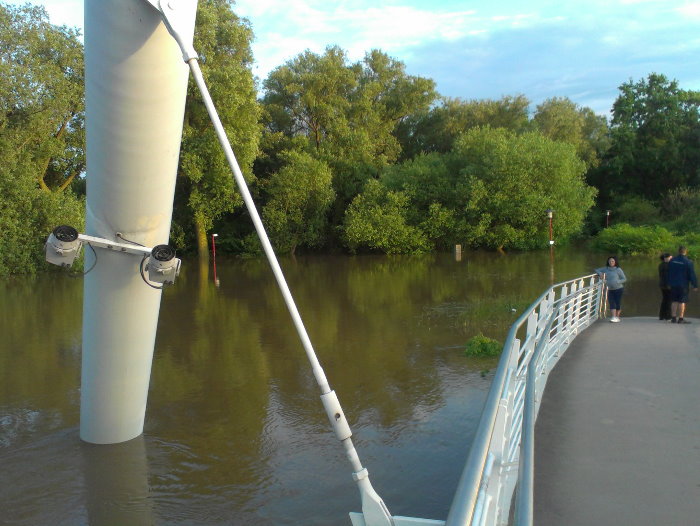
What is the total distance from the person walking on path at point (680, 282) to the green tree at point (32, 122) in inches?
935

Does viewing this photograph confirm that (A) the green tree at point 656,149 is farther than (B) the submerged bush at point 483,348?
Yes

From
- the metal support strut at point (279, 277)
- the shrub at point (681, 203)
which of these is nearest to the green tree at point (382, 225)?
the shrub at point (681, 203)

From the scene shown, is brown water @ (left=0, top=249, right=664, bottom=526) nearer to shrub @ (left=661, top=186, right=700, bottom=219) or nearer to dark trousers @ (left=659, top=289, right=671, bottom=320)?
dark trousers @ (left=659, top=289, right=671, bottom=320)

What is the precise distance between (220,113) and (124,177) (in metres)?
31.9

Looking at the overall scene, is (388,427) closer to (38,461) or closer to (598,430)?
(598,430)

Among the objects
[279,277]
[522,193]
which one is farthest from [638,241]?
[279,277]

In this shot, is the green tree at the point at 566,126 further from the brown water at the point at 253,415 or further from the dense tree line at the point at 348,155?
the brown water at the point at 253,415

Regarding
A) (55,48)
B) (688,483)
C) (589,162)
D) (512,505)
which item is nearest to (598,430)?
(688,483)

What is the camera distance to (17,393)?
389 inches

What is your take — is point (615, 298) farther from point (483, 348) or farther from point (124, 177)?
point (124, 177)

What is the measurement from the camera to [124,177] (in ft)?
19.4

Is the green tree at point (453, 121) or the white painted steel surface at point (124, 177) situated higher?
the green tree at point (453, 121)

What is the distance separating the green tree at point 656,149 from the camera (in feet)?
166

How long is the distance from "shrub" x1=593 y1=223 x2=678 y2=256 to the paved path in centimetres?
2905
